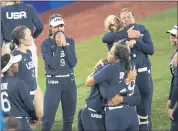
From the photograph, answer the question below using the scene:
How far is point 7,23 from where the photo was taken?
1057cm

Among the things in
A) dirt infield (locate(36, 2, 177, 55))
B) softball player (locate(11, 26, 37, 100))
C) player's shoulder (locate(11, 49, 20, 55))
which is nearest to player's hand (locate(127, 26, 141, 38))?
softball player (locate(11, 26, 37, 100))

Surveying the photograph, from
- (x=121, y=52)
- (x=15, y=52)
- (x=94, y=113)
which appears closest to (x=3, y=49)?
(x=15, y=52)

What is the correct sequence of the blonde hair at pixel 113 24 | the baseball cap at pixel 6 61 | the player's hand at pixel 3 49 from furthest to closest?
the player's hand at pixel 3 49, the blonde hair at pixel 113 24, the baseball cap at pixel 6 61

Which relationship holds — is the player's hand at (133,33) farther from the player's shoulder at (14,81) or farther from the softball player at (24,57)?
the player's shoulder at (14,81)

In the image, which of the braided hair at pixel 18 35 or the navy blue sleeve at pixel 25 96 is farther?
the braided hair at pixel 18 35

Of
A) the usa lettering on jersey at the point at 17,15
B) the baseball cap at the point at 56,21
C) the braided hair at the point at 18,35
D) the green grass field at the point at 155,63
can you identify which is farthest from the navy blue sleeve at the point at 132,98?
the usa lettering on jersey at the point at 17,15

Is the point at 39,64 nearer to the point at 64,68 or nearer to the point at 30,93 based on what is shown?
the point at 64,68

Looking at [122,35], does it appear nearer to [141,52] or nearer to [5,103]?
[141,52]

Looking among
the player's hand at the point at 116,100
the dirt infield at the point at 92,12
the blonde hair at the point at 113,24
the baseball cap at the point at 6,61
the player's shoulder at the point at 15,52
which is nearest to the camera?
the baseball cap at the point at 6,61

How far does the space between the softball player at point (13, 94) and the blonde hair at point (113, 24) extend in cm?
158

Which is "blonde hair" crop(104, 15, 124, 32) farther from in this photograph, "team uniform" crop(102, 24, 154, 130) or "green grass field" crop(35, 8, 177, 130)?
"green grass field" crop(35, 8, 177, 130)

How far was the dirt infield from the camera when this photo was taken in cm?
1697

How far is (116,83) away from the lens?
8.30 m

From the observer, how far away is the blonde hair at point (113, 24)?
9.26 metres
